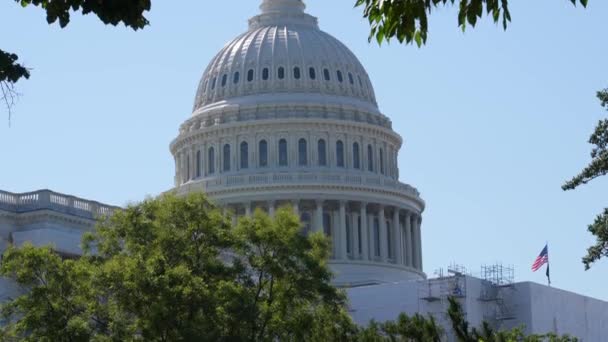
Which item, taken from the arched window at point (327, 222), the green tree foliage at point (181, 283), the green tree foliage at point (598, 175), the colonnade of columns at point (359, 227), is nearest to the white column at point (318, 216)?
the colonnade of columns at point (359, 227)

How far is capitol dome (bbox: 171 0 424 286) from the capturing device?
5359 inches

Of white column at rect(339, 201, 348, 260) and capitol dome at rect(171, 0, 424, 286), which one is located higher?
capitol dome at rect(171, 0, 424, 286)

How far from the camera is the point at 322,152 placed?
142 m

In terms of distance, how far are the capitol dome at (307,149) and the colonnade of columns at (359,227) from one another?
15 cm

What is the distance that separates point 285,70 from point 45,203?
224 ft

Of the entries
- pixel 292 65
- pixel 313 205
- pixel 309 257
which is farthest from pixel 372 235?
pixel 309 257

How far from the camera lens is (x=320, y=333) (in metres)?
47.4

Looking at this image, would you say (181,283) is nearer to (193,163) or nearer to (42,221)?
(42,221)

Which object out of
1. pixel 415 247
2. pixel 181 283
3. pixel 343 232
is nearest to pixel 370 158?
pixel 415 247

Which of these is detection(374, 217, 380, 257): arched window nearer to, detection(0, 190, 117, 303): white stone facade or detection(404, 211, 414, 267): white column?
detection(404, 211, 414, 267): white column

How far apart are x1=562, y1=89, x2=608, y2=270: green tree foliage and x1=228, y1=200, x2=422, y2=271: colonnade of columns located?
102 meters

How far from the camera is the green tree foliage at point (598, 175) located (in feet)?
99.3

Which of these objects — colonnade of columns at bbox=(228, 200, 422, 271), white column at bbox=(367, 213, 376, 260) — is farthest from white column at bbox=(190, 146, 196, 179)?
white column at bbox=(367, 213, 376, 260)

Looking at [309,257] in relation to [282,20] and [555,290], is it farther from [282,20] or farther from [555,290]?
[282,20]
